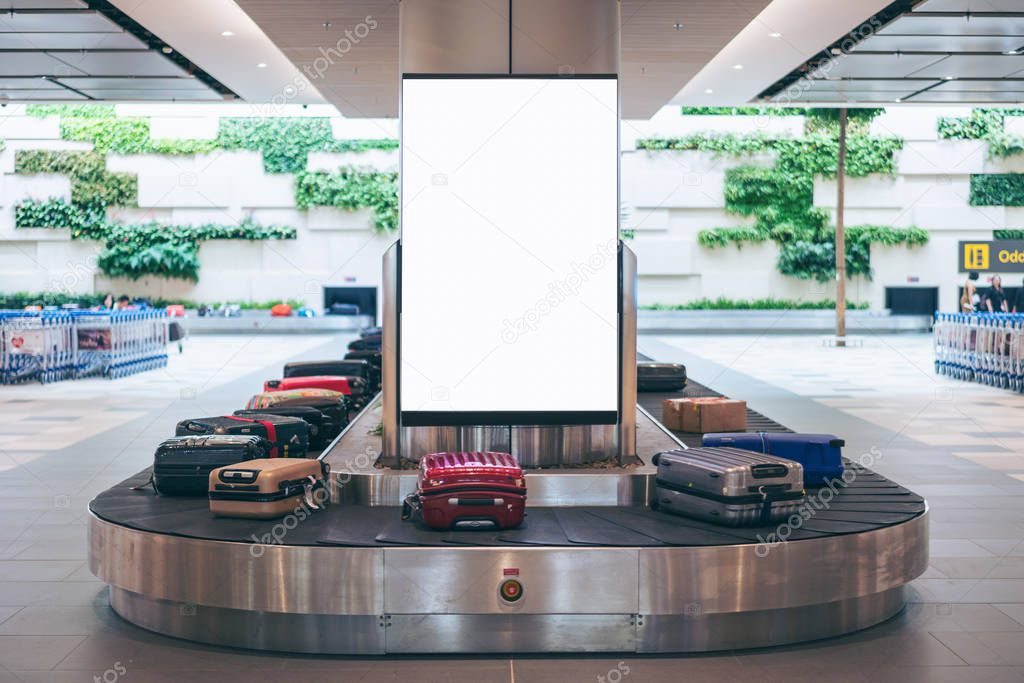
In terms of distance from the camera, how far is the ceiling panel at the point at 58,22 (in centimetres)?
1173

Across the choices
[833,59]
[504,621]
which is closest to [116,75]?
[833,59]

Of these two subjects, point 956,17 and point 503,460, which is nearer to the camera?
point 503,460

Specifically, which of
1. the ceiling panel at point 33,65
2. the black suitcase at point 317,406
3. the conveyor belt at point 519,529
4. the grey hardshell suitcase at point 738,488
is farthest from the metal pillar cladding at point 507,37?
the ceiling panel at point 33,65

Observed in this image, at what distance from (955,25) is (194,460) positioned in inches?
418

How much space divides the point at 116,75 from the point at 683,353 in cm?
1096

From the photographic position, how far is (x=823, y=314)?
2802cm

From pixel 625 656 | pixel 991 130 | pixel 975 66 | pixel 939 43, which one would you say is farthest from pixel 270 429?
pixel 991 130

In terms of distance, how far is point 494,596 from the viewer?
4285 millimetres

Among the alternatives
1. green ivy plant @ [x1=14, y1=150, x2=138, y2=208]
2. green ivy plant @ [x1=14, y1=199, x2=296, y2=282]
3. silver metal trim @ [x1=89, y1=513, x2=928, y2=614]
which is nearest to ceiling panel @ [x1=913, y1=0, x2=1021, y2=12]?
silver metal trim @ [x1=89, y1=513, x2=928, y2=614]

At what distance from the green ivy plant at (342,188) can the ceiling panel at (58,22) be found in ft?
53.4

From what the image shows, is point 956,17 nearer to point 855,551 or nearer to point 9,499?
point 855,551

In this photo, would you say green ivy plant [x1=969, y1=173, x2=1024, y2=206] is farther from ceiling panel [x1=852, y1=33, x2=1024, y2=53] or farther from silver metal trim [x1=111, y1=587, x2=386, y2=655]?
→ silver metal trim [x1=111, y1=587, x2=386, y2=655]

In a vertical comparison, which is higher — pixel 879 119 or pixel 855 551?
pixel 879 119

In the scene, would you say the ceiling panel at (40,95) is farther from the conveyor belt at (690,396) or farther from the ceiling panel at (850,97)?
the ceiling panel at (850,97)
